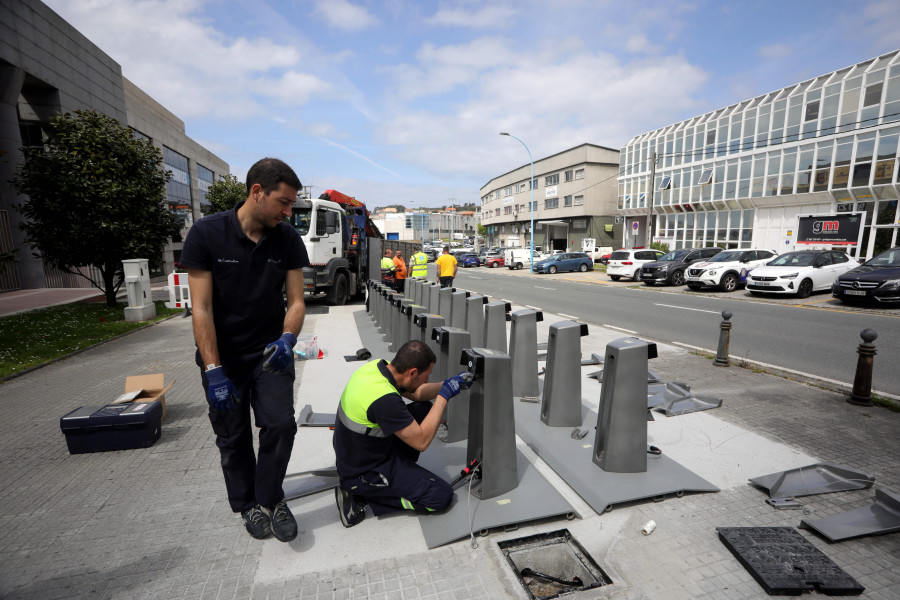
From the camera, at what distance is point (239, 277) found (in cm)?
242

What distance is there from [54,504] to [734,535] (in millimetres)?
4361

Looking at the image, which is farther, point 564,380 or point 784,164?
point 784,164

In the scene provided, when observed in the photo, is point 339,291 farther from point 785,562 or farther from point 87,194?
point 785,562

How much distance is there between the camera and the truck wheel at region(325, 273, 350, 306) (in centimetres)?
1193

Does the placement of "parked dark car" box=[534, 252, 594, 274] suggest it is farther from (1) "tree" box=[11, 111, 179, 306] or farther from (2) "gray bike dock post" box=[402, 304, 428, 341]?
(2) "gray bike dock post" box=[402, 304, 428, 341]

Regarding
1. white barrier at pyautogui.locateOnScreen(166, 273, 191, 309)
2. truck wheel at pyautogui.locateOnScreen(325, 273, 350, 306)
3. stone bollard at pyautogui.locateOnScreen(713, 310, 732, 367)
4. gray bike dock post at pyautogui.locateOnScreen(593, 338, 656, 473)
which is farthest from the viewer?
truck wheel at pyautogui.locateOnScreen(325, 273, 350, 306)

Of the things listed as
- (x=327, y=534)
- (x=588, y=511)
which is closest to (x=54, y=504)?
(x=327, y=534)

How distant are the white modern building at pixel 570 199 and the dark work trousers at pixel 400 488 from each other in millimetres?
44101

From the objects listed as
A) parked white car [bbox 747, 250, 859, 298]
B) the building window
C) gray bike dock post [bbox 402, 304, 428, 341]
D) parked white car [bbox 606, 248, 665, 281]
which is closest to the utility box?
gray bike dock post [bbox 402, 304, 428, 341]

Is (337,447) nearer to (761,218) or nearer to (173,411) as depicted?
(173,411)

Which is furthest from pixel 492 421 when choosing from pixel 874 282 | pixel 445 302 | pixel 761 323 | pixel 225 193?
pixel 225 193

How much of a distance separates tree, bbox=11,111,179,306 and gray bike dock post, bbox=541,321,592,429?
39.0 ft

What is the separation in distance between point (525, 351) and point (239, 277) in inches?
119

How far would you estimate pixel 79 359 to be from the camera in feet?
22.6
